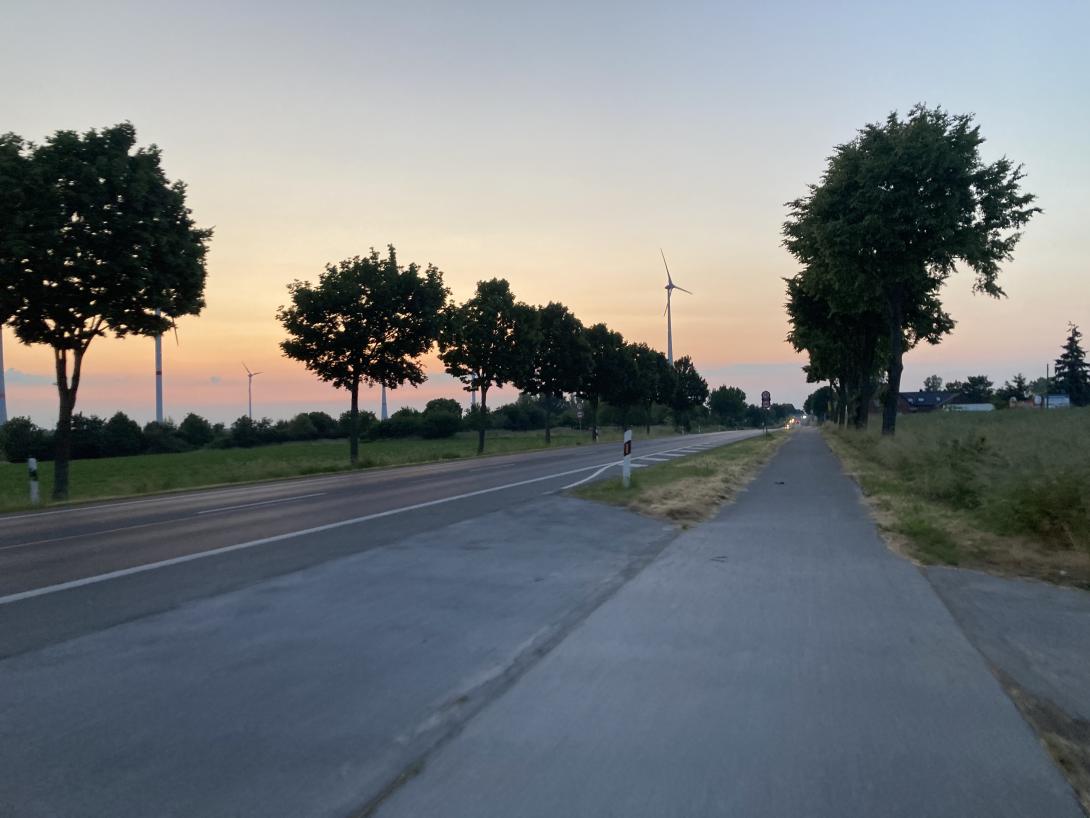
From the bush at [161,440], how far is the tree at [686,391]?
188ft

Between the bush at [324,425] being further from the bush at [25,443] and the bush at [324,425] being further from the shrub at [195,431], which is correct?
the bush at [25,443]

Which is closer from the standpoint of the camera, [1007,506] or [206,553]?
[206,553]

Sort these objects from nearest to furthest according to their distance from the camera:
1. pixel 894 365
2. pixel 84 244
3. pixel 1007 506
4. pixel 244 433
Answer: pixel 1007 506 → pixel 84 244 → pixel 894 365 → pixel 244 433

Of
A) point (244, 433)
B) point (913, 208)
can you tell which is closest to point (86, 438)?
point (244, 433)

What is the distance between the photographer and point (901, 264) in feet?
90.8

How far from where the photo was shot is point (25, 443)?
65.6 metres

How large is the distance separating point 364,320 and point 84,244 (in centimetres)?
1395

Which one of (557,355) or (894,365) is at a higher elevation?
(557,355)

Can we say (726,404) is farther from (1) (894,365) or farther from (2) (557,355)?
(1) (894,365)

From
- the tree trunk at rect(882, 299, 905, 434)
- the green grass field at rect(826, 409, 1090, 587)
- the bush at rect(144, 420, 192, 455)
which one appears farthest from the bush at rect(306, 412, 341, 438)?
the green grass field at rect(826, 409, 1090, 587)

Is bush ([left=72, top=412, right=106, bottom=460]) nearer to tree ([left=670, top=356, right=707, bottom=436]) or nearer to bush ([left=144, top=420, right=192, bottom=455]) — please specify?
bush ([left=144, top=420, right=192, bottom=455])

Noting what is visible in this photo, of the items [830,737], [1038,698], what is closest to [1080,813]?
[830,737]

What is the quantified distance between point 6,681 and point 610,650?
394 cm

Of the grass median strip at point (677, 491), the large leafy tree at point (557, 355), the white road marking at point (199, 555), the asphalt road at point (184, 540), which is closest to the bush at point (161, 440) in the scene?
the large leafy tree at point (557, 355)
